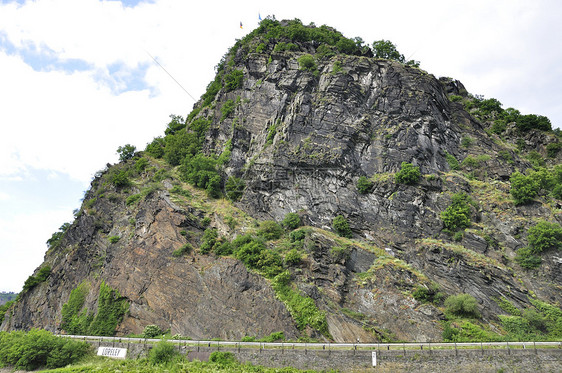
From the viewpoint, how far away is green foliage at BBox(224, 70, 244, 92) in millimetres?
57469

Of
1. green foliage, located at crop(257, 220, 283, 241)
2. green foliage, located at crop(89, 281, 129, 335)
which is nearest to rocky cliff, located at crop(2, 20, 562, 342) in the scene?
green foliage, located at crop(257, 220, 283, 241)

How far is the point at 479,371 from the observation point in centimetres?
2203

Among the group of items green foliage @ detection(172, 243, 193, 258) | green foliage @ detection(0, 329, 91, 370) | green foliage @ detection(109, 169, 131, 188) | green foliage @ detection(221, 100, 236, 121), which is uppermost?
green foliage @ detection(221, 100, 236, 121)

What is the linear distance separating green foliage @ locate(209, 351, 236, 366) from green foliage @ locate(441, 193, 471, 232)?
79.5 ft

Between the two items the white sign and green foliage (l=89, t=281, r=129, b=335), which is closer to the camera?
the white sign

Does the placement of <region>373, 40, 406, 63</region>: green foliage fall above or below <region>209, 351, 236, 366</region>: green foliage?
above

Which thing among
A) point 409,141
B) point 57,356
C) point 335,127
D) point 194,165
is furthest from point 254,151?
point 57,356

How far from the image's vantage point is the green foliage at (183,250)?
115 ft

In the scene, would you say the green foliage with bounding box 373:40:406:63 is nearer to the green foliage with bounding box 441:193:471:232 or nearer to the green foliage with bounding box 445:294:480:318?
the green foliage with bounding box 441:193:471:232

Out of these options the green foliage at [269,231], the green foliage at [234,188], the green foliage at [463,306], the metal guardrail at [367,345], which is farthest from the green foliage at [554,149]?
the green foliage at [234,188]

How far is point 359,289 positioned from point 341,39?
147ft

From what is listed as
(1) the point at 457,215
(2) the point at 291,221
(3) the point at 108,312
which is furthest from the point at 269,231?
(1) the point at 457,215

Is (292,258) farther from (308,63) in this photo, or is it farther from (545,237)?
(308,63)

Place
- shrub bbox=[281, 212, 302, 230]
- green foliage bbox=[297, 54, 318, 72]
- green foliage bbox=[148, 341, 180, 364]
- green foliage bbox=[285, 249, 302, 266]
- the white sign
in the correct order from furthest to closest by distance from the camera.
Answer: green foliage bbox=[297, 54, 318, 72] → shrub bbox=[281, 212, 302, 230] → green foliage bbox=[285, 249, 302, 266] → the white sign → green foliage bbox=[148, 341, 180, 364]
